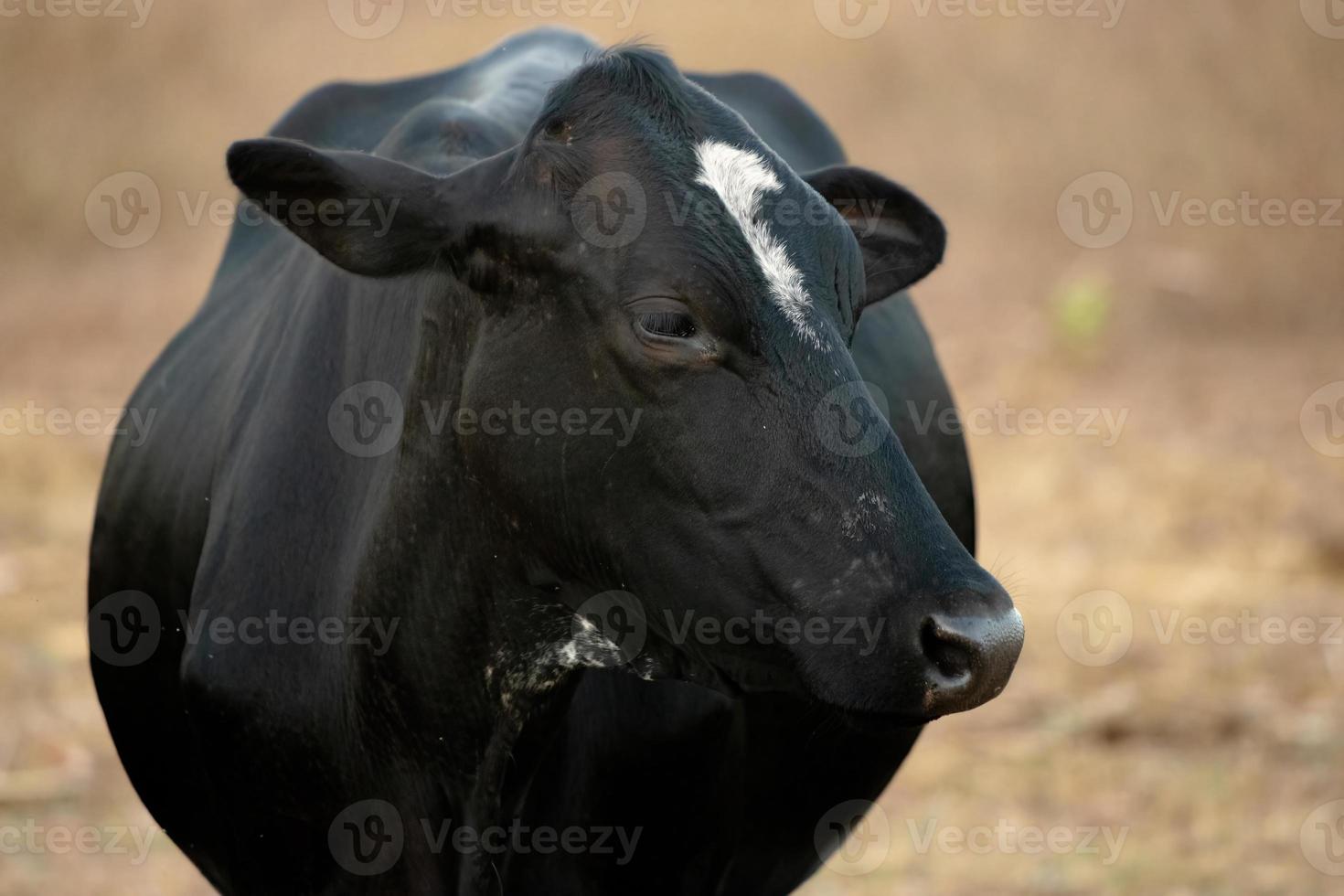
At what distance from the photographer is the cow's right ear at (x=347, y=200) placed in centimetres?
293

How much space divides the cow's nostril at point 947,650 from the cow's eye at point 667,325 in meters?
0.58

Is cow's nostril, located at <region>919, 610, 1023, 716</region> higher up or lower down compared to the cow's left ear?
lower down

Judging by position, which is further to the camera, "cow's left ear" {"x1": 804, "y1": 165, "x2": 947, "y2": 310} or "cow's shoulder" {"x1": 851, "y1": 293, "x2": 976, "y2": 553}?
"cow's shoulder" {"x1": 851, "y1": 293, "x2": 976, "y2": 553}

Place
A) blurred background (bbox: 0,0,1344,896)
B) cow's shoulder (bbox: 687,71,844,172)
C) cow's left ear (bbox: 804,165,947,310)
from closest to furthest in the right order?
cow's left ear (bbox: 804,165,947,310) → cow's shoulder (bbox: 687,71,844,172) → blurred background (bbox: 0,0,1344,896)

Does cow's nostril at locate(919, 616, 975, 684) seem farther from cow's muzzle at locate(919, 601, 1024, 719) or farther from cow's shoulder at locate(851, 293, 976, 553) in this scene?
cow's shoulder at locate(851, 293, 976, 553)

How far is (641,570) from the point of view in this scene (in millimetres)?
2877

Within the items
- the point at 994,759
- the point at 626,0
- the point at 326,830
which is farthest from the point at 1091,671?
the point at 626,0

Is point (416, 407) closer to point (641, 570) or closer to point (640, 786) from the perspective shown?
point (641, 570)

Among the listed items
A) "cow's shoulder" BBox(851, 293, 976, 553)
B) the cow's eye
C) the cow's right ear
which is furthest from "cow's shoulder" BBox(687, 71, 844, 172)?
the cow's eye

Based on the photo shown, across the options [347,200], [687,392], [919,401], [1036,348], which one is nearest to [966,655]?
[687,392]

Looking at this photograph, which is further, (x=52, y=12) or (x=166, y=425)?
(x=52, y=12)

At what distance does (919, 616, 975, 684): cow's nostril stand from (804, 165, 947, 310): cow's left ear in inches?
43.1

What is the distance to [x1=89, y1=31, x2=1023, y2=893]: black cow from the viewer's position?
2725mm

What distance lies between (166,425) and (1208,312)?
1015 centimetres
